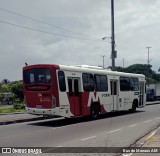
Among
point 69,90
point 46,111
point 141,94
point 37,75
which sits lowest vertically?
point 46,111

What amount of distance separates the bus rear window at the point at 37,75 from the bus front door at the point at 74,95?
1.54 metres

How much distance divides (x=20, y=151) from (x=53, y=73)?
837cm

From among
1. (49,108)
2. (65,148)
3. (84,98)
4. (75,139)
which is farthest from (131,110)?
(65,148)

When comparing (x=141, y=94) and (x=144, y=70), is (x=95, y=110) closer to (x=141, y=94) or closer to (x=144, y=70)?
(x=141, y=94)

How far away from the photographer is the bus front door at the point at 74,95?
2098 centimetres

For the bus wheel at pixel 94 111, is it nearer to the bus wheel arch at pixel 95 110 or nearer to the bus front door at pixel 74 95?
the bus wheel arch at pixel 95 110

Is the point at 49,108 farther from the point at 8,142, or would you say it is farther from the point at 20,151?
the point at 20,151

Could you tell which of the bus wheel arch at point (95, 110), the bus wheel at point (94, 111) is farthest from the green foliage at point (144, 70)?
the bus wheel at point (94, 111)

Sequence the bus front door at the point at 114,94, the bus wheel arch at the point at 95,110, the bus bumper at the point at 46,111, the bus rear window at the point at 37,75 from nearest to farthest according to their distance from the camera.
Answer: the bus bumper at the point at 46,111, the bus rear window at the point at 37,75, the bus wheel arch at the point at 95,110, the bus front door at the point at 114,94

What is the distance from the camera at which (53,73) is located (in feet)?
64.6

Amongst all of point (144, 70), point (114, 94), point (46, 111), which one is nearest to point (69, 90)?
point (46, 111)

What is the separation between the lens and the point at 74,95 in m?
21.3

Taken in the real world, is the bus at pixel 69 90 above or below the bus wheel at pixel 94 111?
above

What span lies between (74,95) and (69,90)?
1.95 ft
